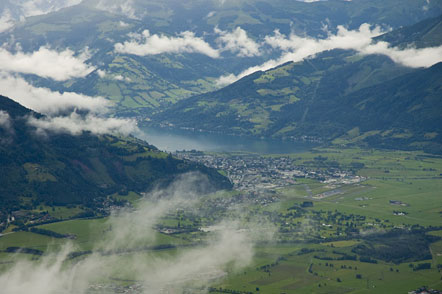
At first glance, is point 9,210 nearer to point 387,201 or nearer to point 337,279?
point 337,279

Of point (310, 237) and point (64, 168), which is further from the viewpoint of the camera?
point (64, 168)

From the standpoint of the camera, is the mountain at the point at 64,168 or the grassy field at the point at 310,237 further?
the mountain at the point at 64,168

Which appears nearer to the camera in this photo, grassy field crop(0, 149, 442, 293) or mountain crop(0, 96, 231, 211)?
grassy field crop(0, 149, 442, 293)

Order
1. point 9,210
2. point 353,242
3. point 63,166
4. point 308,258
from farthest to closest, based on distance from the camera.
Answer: point 63,166 < point 9,210 < point 353,242 < point 308,258

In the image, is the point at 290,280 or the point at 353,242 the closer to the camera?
the point at 290,280

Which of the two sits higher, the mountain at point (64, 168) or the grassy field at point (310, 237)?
the mountain at point (64, 168)

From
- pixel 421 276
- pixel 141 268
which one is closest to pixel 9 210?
pixel 141 268

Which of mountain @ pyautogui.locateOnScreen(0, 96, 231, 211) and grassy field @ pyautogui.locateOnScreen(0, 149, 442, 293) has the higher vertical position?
mountain @ pyautogui.locateOnScreen(0, 96, 231, 211)

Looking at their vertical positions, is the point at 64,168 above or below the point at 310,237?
above
